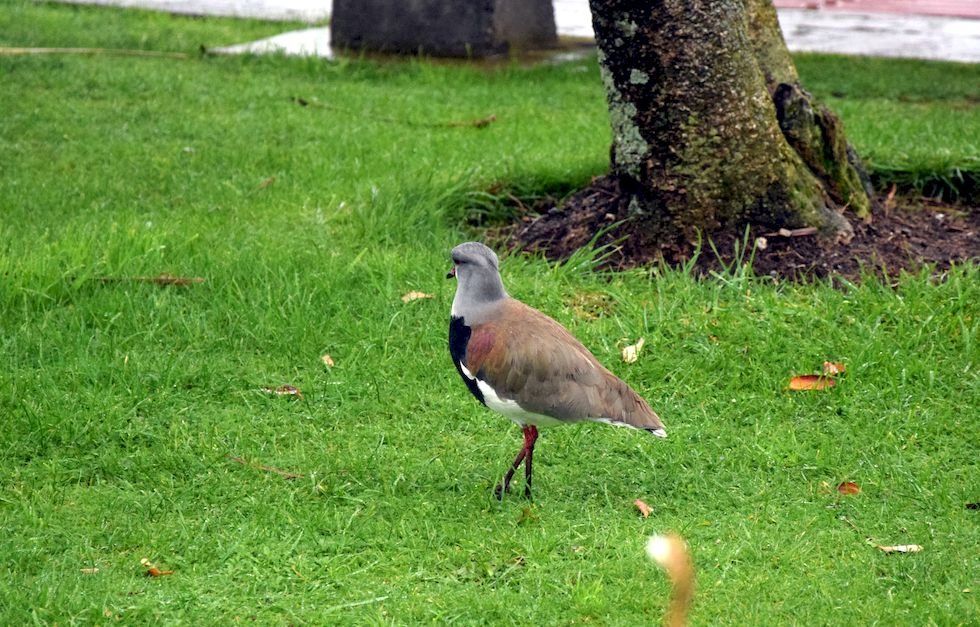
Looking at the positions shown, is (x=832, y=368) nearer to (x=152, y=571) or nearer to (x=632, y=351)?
(x=632, y=351)

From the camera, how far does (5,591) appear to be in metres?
3.23

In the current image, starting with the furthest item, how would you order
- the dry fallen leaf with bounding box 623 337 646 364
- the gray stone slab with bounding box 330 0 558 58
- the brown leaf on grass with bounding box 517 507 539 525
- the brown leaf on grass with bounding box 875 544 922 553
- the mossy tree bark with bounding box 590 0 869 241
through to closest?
the gray stone slab with bounding box 330 0 558 58 → the mossy tree bark with bounding box 590 0 869 241 → the dry fallen leaf with bounding box 623 337 646 364 → the brown leaf on grass with bounding box 517 507 539 525 → the brown leaf on grass with bounding box 875 544 922 553

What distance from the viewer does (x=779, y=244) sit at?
5367 millimetres

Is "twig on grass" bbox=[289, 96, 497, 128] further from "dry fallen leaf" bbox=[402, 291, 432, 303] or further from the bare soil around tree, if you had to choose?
"dry fallen leaf" bbox=[402, 291, 432, 303]

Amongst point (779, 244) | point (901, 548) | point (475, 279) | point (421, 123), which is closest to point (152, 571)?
point (475, 279)

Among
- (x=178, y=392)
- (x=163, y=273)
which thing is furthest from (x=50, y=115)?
(x=178, y=392)

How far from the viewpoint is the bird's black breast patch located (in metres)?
3.70

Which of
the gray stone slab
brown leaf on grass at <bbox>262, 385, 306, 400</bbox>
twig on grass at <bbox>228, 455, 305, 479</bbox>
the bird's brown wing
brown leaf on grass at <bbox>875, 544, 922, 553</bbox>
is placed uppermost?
the gray stone slab

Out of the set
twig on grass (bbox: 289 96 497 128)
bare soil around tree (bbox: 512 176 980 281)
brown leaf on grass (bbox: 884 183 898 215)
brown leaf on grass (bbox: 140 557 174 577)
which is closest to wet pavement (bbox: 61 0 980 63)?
twig on grass (bbox: 289 96 497 128)

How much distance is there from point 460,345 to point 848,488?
142cm

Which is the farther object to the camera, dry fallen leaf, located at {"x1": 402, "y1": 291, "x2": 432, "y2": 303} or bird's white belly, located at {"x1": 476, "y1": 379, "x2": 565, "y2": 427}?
dry fallen leaf, located at {"x1": 402, "y1": 291, "x2": 432, "y2": 303}

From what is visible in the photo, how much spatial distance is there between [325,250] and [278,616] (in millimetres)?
2638

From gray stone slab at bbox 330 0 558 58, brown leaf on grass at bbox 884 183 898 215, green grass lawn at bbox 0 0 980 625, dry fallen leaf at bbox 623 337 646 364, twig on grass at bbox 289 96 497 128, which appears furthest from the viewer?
gray stone slab at bbox 330 0 558 58

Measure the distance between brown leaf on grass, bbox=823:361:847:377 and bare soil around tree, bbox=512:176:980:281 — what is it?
644mm
